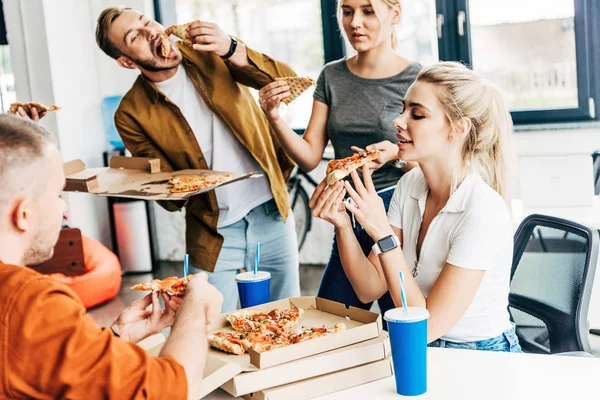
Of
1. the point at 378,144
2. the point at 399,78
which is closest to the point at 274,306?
the point at 378,144

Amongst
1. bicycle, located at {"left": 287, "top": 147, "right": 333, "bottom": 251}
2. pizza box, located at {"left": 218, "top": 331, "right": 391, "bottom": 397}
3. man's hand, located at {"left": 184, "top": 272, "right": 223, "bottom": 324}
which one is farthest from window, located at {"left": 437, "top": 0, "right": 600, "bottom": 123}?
man's hand, located at {"left": 184, "top": 272, "right": 223, "bottom": 324}

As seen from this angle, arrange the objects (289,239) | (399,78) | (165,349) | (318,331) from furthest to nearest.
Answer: (289,239)
(399,78)
(318,331)
(165,349)

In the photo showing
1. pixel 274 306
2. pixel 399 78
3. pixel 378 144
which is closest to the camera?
pixel 274 306

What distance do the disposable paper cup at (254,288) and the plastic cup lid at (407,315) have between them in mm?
530

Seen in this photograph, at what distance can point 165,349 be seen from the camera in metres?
1.50

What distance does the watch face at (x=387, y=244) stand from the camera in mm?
2033

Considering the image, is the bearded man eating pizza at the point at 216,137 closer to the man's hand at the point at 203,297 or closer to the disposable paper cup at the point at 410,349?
the man's hand at the point at 203,297

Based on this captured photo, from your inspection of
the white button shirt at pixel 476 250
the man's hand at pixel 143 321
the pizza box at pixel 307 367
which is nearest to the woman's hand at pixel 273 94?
the white button shirt at pixel 476 250

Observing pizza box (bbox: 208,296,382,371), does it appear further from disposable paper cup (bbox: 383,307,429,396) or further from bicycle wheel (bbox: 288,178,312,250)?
bicycle wheel (bbox: 288,178,312,250)

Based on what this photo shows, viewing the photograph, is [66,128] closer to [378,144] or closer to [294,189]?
[294,189]

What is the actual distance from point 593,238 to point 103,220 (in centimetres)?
449

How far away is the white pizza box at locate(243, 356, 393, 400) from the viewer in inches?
62.4

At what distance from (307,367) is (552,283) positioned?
3.05ft

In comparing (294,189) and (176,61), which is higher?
(176,61)
